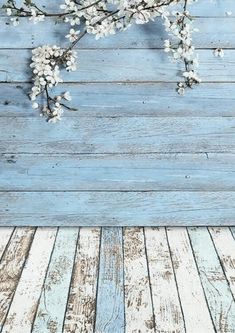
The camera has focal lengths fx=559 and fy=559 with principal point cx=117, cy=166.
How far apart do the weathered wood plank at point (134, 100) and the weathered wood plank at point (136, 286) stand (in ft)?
1.53

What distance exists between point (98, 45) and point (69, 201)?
597 millimetres

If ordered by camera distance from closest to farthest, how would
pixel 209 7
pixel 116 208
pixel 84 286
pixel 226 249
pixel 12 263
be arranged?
pixel 84 286 → pixel 12 263 → pixel 226 249 → pixel 209 7 → pixel 116 208

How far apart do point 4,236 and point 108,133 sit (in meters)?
0.54

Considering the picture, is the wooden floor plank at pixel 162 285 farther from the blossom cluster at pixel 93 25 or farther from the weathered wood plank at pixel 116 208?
the blossom cluster at pixel 93 25

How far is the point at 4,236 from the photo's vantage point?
2053 millimetres

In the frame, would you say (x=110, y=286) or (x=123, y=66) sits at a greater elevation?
(x=123, y=66)

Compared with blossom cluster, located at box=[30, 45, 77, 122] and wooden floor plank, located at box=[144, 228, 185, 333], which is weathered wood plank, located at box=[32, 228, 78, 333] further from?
blossom cluster, located at box=[30, 45, 77, 122]

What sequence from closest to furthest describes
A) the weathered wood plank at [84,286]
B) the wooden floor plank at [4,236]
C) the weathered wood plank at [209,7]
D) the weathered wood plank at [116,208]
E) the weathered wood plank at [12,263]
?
the weathered wood plank at [84,286] → the weathered wood plank at [12,263] → the wooden floor plank at [4,236] → the weathered wood plank at [209,7] → the weathered wood plank at [116,208]

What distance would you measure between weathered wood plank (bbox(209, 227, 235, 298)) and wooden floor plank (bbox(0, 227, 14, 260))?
28.9 inches

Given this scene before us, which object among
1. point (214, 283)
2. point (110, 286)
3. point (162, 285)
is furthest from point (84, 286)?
point (214, 283)

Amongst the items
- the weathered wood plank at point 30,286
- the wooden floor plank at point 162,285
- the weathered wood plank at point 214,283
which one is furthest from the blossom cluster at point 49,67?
the weathered wood plank at point 214,283

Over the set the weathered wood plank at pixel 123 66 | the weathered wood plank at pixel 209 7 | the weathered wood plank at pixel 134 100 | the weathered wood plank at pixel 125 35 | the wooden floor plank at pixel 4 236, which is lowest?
the wooden floor plank at pixel 4 236

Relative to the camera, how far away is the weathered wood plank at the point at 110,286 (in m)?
1.35

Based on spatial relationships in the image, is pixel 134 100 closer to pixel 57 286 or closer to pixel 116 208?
pixel 116 208
